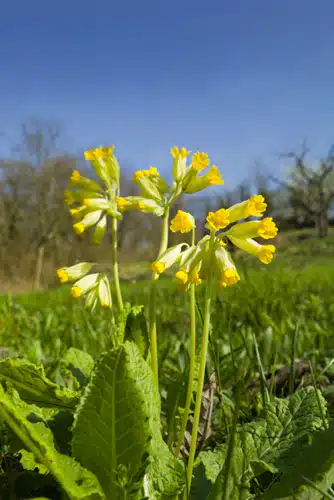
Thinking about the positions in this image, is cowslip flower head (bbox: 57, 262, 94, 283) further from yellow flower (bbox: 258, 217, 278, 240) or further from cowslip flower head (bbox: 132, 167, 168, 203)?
yellow flower (bbox: 258, 217, 278, 240)

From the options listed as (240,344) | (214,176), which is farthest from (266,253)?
(240,344)

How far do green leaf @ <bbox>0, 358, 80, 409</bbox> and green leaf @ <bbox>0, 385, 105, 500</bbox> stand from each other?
0.17 meters

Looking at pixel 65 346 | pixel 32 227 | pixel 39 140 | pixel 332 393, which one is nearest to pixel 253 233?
pixel 332 393

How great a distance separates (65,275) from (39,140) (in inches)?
1336

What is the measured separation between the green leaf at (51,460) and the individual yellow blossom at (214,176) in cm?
70

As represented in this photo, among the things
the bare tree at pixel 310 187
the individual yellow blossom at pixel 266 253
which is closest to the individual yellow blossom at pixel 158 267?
the individual yellow blossom at pixel 266 253

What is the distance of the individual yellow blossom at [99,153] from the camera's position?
1.34 meters

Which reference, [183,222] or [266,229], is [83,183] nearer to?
[183,222]

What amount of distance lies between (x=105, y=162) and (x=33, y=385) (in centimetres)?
64

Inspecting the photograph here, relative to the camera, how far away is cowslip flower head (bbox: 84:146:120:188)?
1.35m

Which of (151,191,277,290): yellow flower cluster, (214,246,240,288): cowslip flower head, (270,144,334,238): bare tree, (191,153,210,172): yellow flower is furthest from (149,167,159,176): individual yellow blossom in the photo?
(270,144,334,238): bare tree

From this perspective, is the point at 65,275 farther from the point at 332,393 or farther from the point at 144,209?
the point at 332,393

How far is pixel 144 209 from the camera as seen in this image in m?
1.15

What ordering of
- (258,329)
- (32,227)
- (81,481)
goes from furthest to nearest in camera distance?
1. (32,227)
2. (258,329)
3. (81,481)
